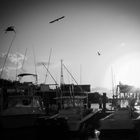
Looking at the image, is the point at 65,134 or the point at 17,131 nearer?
the point at 65,134

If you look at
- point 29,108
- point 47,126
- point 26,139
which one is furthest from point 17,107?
point 47,126

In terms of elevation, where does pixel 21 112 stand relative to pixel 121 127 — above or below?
above

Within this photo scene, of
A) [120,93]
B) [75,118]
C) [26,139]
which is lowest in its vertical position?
[26,139]

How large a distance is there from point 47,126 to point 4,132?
477cm

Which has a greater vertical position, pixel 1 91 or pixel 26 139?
pixel 1 91

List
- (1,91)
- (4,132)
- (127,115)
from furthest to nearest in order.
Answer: (1,91), (4,132), (127,115)

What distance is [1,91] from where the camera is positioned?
93.6 ft

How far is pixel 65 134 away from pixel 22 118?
12.6 ft

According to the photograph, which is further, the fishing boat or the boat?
the fishing boat

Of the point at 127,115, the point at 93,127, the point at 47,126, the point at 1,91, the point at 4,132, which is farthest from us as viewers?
the point at 1,91

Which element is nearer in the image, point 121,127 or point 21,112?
point 121,127

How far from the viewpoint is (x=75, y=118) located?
21828mm

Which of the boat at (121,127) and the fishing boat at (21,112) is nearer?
the boat at (121,127)

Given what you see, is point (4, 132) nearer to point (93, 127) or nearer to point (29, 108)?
point (29, 108)
